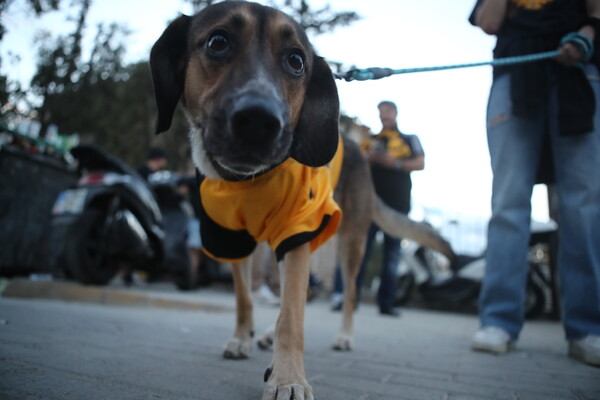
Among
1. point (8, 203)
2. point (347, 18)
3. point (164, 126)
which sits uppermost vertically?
point (347, 18)

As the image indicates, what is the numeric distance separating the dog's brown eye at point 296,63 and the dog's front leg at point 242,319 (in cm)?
120

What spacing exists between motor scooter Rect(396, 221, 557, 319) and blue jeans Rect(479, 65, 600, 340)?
154 inches

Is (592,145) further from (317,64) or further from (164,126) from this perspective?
(164,126)

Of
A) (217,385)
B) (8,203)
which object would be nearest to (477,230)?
(8,203)

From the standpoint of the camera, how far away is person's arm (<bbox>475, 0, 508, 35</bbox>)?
3246 mm

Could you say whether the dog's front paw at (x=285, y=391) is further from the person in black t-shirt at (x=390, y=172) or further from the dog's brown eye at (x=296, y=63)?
the person in black t-shirt at (x=390, y=172)

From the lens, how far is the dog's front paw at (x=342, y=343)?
302 cm

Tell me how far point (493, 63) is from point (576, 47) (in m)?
0.56

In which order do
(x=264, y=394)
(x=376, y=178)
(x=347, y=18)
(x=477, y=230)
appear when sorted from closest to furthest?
(x=264, y=394), (x=376, y=178), (x=477, y=230), (x=347, y=18)

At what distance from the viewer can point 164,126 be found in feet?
7.77

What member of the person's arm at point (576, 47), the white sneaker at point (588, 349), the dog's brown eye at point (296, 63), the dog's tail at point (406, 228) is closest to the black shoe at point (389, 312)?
the dog's tail at point (406, 228)

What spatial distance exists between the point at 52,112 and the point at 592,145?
14.1 m

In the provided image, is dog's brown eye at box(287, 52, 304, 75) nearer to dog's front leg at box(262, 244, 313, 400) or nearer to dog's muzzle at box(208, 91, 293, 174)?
dog's muzzle at box(208, 91, 293, 174)

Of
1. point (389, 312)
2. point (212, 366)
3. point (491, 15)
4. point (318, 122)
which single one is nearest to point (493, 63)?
point (491, 15)
